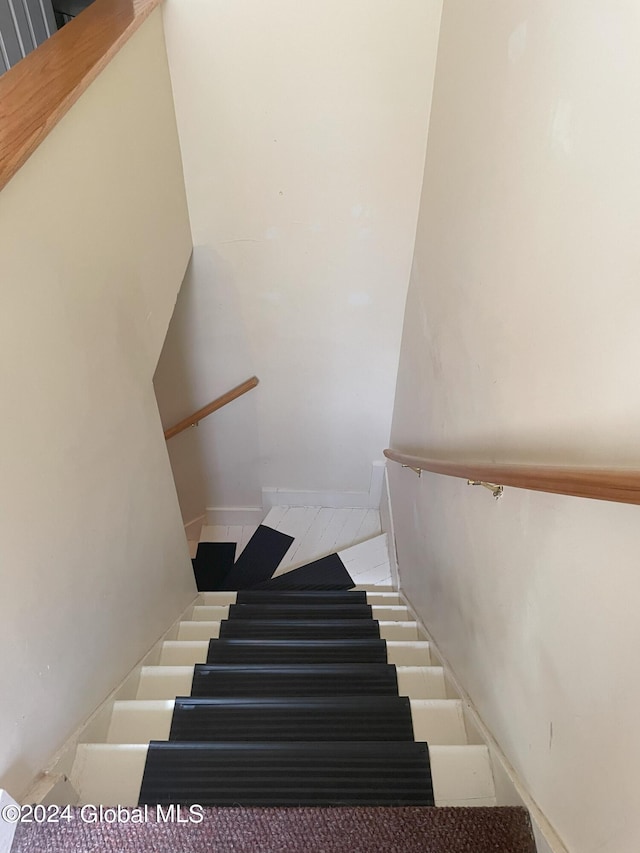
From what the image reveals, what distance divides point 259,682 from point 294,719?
32 centimetres

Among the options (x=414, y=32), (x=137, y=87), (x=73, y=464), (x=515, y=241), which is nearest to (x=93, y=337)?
(x=73, y=464)

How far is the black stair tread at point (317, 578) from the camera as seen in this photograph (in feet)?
13.3

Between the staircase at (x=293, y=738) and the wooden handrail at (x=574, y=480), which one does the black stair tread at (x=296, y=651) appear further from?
the wooden handrail at (x=574, y=480)

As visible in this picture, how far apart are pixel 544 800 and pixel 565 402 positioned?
907mm

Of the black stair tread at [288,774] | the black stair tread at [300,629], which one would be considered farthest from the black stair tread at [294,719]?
the black stair tread at [300,629]

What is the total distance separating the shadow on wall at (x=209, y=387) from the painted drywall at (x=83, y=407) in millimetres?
810

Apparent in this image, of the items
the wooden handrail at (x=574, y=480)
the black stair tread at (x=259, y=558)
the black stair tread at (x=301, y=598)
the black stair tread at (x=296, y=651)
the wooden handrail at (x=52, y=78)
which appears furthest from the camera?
the black stair tread at (x=259, y=558)

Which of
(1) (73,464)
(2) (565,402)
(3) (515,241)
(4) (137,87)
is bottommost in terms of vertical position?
(1) (73,464)

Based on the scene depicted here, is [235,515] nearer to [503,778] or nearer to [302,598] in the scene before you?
[302,598]

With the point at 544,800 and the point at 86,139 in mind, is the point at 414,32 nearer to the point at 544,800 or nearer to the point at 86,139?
the point at 86,139

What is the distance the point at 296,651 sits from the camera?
2.47m

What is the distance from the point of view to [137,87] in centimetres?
206

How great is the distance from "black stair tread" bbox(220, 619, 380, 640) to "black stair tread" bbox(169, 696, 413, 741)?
0.83 meters

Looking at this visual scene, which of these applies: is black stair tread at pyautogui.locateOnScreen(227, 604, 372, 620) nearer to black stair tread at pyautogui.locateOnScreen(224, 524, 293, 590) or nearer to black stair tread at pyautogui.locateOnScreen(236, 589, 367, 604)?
black stair tread at pyautogui.locateOnScreen(236, 589, 367, 604)
